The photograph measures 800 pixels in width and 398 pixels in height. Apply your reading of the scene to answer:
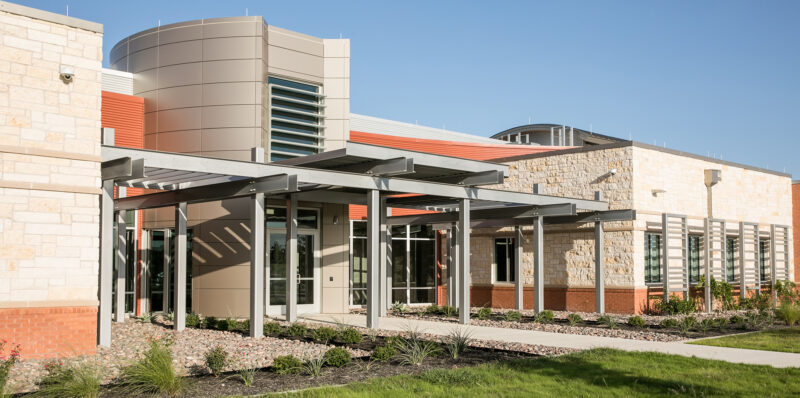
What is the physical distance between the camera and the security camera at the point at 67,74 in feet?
39.8

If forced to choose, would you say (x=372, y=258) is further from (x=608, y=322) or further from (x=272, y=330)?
(x=608, y=322)

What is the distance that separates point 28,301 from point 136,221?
9.79 m

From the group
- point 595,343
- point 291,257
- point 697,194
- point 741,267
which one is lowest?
point 595,343

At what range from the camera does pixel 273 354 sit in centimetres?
1200

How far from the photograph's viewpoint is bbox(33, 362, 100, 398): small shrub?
27.0 feet

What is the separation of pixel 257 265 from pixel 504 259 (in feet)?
41.6

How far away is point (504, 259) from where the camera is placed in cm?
2575

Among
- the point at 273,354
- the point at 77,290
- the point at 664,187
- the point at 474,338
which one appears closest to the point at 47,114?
the point at 77,290

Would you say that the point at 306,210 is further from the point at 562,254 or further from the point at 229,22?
the point at 562,254

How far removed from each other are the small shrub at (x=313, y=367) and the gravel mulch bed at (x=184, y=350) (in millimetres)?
714

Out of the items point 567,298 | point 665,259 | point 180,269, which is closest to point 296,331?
point 180,269

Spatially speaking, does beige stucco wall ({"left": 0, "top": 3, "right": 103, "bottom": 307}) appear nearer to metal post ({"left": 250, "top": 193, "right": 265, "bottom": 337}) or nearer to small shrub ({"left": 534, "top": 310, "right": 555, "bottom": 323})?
metal post ({"left": 250, "top": 193, "right": 265, "bottom": 337})

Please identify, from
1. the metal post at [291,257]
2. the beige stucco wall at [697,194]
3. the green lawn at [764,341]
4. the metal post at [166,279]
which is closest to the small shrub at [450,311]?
the metal post at [291,257]

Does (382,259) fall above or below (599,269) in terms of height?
above
